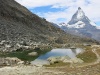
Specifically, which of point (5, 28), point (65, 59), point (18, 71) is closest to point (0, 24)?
point (5, 28)

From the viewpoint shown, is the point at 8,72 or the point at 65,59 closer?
the point at 8,72

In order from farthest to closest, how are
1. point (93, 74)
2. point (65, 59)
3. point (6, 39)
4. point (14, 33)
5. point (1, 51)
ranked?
point (14, 33)
point (6, 39)
point (1, 51)
point (65, 59)
point (93, 74)

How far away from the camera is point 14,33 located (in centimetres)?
15925

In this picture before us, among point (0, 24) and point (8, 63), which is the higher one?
point (0, 24)

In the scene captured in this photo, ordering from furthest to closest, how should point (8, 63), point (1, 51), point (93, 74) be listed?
point (1, 51)
point (8, 63)
point (93, 74)

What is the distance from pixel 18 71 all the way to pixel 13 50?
62.9m

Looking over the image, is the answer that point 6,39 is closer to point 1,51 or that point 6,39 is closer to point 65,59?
point 1,51

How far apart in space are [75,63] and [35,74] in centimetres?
2238

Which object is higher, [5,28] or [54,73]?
[5,28]

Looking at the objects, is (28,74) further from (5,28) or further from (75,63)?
(5,28)

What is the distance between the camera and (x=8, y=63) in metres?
73.8

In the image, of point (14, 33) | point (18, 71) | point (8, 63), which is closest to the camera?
point (18, 71)

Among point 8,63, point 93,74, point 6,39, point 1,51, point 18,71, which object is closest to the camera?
point 93,74

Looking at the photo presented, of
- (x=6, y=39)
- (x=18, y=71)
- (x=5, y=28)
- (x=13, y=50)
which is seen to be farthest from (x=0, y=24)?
(x=18, y=71)
